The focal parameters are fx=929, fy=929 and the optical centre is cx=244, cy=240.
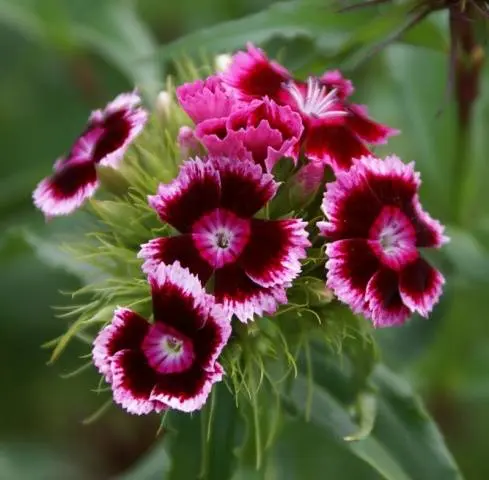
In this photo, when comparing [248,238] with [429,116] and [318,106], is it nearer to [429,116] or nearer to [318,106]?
[318,106]

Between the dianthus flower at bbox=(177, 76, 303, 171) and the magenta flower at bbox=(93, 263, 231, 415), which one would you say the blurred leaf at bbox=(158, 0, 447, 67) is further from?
the magenta flower at bbox=(93, 263, 231, 415)

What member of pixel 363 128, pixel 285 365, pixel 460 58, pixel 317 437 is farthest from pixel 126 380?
pixel 317 437

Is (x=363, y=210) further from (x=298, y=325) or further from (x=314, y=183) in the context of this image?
(x=298, y=325)

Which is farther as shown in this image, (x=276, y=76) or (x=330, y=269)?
(x=276, y=76)

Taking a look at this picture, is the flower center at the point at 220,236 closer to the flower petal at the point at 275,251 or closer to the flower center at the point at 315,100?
the flower petal at the point at 275,251

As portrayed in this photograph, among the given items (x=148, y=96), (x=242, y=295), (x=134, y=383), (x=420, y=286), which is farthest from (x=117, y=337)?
(x=148, y=96)

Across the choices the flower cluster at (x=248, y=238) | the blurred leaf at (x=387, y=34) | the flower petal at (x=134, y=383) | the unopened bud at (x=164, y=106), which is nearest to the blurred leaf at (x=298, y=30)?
the blurred leaf at (x=387, y=34)
